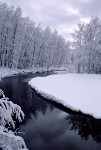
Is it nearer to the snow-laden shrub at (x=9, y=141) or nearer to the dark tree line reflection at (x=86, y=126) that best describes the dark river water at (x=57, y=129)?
the dark tree line reflection at (x=86, y=126)

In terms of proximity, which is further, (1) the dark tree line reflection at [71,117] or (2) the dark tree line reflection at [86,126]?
(1) the dark tree line reflection at [71,117]

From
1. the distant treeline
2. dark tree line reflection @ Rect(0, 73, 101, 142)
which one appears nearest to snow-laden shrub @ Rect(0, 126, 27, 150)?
dark tree line reflection @ Rect(0, 73, 101, 142)

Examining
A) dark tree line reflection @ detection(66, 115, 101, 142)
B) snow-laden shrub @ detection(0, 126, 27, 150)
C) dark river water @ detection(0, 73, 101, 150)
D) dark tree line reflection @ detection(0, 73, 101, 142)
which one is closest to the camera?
snow-laden shrub @ detection(0, 126, 27, 150)

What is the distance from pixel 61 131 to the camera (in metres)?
14.0

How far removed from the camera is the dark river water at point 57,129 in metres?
11.9

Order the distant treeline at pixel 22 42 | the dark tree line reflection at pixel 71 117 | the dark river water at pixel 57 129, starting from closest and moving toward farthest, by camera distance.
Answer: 1. the dark river water at pixel 57 129
2. the dark tree line reflection at pixel 71 117
3. the distant treeline at pixel 22 42

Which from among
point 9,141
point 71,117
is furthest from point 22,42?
point 9,141

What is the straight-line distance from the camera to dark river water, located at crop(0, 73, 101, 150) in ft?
39.2

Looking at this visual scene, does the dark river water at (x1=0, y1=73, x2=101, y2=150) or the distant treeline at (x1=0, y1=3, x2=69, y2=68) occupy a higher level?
the distant treeline at (x1=0, y1=3, x2=69, y2=68)

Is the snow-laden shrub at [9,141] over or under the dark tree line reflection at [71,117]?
over

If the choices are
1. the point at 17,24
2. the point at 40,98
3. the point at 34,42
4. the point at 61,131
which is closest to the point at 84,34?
the point at 17,24

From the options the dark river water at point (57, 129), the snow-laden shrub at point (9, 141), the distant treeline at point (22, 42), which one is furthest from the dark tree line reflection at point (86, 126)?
the distant treeline at point (22, 42)

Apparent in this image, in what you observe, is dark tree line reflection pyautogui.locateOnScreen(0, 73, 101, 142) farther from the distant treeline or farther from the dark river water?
the distant treeline

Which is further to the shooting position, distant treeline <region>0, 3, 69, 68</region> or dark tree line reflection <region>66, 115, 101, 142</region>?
distant treeline <region>0, 3, 69, 68</region>
